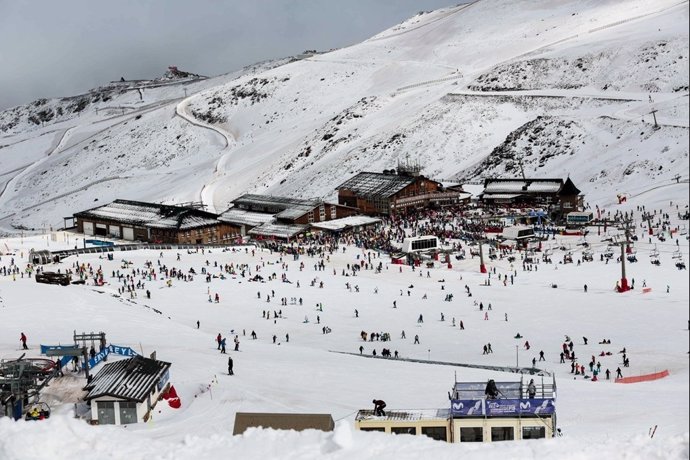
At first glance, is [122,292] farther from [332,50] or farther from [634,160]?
[332,50]

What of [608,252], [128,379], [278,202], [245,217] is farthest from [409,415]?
[278,202]

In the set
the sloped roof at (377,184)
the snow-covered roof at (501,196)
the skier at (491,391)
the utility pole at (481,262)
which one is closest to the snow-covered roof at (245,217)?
the sloped roof at (377,184)

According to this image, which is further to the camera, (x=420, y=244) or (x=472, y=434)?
(x=420, y=244)

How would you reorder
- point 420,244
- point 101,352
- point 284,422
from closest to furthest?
point 284,422 → point 101,352 → point 420,244

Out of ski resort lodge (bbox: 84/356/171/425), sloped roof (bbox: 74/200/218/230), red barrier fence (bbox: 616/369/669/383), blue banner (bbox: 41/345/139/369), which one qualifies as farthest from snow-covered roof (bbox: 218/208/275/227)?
ski resort lodge (bbox: 84/356/171/425)

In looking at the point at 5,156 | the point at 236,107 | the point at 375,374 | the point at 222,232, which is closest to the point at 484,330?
the point at 375,374

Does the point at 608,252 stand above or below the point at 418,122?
below

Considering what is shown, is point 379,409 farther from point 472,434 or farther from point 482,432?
point 482,432
